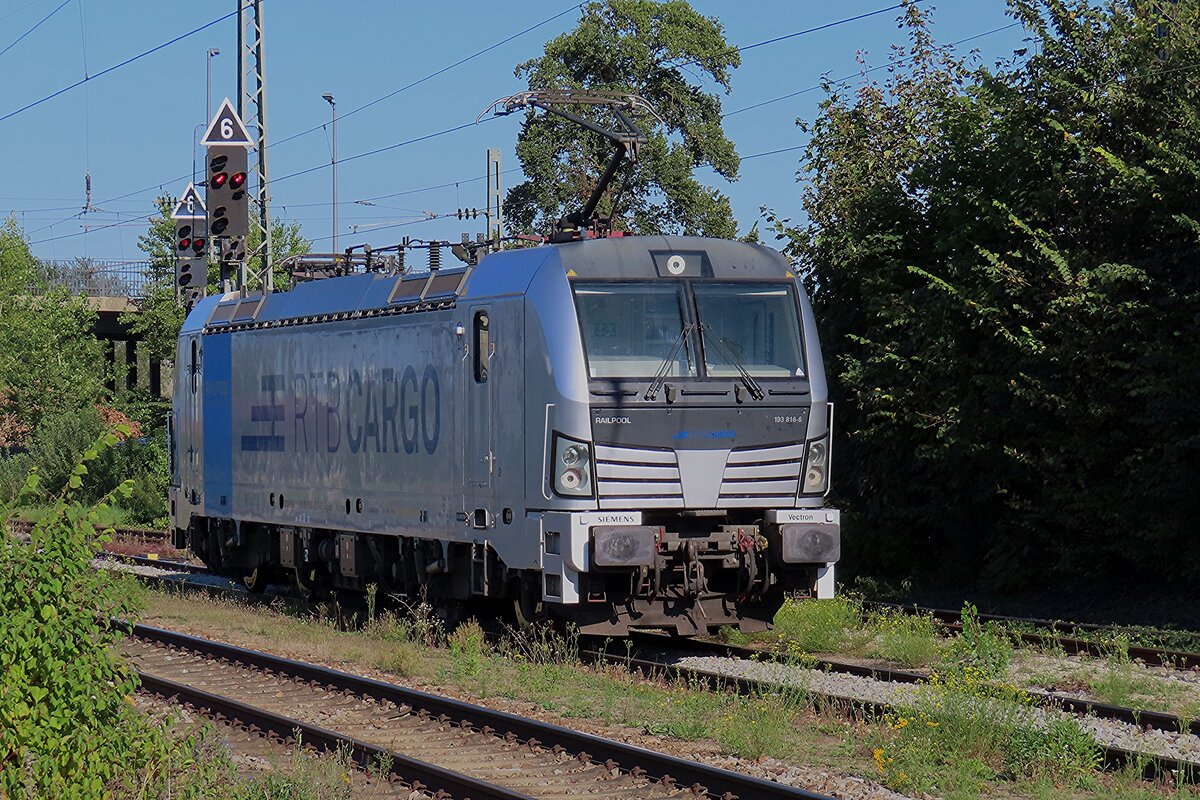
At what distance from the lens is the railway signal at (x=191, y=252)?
95.0ft

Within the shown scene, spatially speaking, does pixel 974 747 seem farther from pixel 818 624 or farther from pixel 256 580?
pixel 256 580

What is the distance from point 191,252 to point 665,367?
57.5ft

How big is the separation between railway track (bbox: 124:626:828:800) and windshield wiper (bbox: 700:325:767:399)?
3703 millimetres

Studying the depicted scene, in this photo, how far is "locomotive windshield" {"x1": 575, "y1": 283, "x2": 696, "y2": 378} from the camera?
13.3m

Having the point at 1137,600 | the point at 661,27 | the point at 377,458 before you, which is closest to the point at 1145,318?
the point at 1137,600

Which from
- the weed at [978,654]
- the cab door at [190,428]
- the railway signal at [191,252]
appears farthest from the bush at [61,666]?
the railway signal at [191,252]

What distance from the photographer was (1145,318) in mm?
16328

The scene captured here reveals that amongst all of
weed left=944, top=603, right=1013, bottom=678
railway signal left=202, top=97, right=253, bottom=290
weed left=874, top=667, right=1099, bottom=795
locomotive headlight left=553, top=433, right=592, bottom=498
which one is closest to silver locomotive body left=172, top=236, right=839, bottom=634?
locomotive headlight left=553, top=433, right=592, bottom=498

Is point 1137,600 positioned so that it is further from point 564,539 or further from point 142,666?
point 142,666

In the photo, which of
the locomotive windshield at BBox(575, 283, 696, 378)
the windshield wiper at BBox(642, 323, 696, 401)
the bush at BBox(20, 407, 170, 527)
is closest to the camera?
the windshield wiper at BBox(642, 323, 696, 401)

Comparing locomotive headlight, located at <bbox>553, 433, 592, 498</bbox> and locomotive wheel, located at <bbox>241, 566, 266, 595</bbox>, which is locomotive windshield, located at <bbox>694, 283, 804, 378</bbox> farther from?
locomotive wheel, located at <bbox>241, 566, 266, 595</bbox>

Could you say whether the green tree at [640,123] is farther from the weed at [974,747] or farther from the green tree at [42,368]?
the weed at [974,747]

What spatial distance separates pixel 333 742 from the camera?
34.8ft

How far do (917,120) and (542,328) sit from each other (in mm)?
10704
